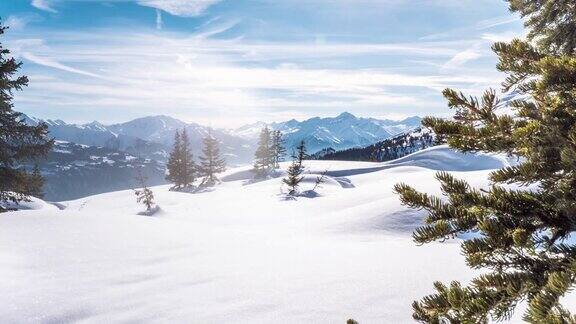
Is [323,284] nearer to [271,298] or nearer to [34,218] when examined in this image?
[271,298]

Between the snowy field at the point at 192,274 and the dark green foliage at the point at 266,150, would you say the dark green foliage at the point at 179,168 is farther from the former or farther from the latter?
the snowy field at the point at 192,274

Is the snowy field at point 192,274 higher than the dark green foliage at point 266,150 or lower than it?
lower

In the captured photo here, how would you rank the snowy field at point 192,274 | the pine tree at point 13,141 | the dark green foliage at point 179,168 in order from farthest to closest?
the dark green foliage at point 179,168 → the pine tree at point 13,141 → the snowy field at point 192,274

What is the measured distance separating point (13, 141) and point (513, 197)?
26.4 m

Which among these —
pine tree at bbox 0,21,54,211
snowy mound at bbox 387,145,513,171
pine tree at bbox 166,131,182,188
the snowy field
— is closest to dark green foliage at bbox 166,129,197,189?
pine tree at bbox 166,131,182,188

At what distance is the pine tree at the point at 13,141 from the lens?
70.7ft

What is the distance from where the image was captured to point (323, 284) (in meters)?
5.84

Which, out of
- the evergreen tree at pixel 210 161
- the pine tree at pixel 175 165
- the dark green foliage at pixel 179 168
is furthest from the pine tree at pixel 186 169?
the evergreen tree at pixel 210 161

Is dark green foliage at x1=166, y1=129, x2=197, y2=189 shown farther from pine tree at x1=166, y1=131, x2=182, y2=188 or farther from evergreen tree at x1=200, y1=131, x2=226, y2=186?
evergreen tree at x1=200, y1=131, x2=226, y2=186

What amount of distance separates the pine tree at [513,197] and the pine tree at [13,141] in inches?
979

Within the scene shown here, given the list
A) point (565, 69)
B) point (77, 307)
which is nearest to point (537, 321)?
point (565, 69)

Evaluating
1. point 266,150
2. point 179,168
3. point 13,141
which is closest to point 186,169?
point 179,168

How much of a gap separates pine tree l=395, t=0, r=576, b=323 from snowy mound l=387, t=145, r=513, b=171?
63534 millimetres

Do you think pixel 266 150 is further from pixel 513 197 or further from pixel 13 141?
pixel 513 197
